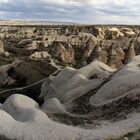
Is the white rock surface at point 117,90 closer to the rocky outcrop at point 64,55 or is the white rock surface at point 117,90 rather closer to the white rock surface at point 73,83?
the white rock surface at point 73,83

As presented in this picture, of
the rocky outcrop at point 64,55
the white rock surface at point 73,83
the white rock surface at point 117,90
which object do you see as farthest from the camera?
the rocky outcrop at point 64,55

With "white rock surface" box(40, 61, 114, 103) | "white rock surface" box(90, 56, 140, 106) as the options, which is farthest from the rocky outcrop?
"white rock surface" box(90, 56, 140, 106)

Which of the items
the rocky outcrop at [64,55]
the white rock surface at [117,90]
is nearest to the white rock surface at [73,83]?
the white rock surface at [117,90]

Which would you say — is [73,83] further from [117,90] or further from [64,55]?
[64,55]

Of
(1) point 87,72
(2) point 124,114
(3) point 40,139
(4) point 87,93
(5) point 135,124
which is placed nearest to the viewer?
(3) point 40,139

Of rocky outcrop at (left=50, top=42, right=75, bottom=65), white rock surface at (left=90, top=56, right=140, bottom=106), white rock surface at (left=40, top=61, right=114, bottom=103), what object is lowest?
rocky outcrop at (left=50, top=42, right=75, bottom=65)

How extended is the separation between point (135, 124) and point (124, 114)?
102 inches

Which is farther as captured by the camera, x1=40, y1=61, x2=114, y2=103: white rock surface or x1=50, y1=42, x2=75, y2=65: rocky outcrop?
x1=50, y1=42, x2=75, y2=65: rocky outcrop

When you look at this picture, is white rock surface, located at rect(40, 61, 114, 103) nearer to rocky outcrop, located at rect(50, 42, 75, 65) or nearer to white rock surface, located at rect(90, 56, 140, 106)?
white rock surface, located at rect(90, 56, 140, 106)

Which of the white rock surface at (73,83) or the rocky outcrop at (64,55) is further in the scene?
the rocky outcrop at (64,55)

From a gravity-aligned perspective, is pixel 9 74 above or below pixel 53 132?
below

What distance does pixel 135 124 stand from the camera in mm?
16781

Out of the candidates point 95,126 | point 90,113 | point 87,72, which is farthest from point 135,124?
point 87,72

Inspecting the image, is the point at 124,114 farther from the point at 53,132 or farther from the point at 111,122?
the point at 53,132
